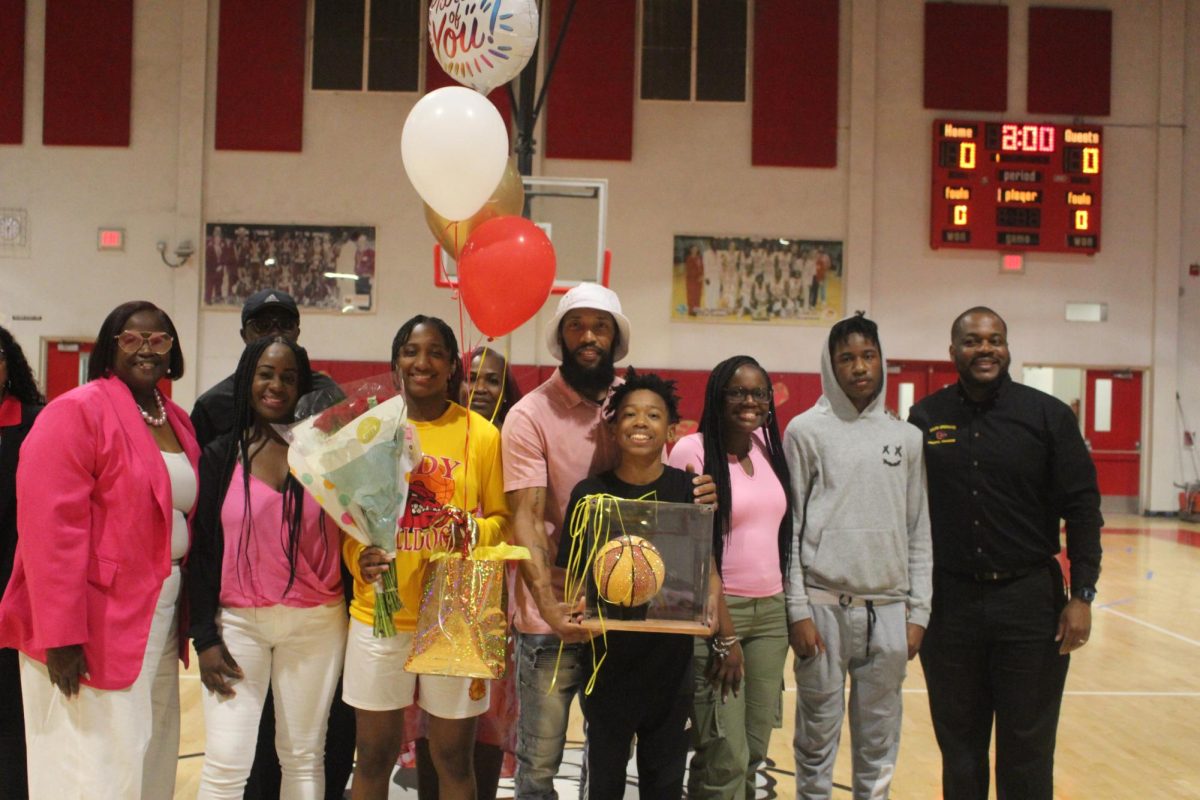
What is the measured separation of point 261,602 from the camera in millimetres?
2641

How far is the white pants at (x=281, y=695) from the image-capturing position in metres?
2.60

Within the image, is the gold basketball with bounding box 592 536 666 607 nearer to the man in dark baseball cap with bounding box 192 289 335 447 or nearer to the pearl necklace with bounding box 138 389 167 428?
the pearl necklace with bounding box 138 389 167 428

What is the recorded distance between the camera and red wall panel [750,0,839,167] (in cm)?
1338

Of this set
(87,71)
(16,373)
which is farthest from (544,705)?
(87,71)

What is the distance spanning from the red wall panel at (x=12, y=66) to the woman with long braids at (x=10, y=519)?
12.4 m

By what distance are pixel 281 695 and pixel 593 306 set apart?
1.37 m

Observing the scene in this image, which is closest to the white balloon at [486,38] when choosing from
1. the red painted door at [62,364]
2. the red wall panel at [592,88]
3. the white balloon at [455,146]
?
the white balloon at [455,146]

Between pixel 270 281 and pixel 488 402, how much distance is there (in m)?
9.98

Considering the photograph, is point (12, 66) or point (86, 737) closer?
point (86, 737)

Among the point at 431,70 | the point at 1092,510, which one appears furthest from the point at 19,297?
the point at 1092,510

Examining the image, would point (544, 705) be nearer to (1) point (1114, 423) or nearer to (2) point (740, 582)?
(2) point (740, 582)

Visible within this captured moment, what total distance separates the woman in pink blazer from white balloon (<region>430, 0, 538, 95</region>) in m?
1.85

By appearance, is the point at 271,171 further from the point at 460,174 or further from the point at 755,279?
the point at 460,174

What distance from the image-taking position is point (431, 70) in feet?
43.8
